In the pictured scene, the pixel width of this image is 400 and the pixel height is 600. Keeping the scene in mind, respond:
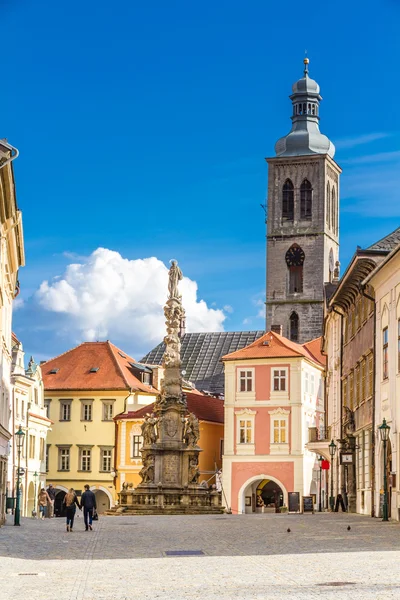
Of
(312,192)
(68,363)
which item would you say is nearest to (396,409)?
(68,363)

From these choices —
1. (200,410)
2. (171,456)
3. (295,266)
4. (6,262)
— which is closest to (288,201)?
(295,266)

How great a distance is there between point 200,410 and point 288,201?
4616 centimetres

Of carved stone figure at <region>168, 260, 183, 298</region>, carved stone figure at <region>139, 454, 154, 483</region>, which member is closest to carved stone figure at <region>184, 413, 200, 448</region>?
carved stone figure at <region>139, 454, 154, 483</region>

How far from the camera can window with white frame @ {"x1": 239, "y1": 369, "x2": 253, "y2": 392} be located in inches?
3184

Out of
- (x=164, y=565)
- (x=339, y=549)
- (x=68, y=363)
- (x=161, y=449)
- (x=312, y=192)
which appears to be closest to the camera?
(x=164, y=565)

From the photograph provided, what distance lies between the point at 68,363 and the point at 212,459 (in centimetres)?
1547

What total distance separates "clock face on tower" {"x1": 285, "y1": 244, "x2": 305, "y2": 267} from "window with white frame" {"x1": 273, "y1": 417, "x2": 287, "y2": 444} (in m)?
44.1

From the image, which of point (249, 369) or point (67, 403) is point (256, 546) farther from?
point (67, 403)

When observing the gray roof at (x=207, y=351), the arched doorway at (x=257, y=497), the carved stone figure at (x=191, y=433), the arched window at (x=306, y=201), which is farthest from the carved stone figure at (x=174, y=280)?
the arched window at (x=306, y=201)

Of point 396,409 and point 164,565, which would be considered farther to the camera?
point 396,409

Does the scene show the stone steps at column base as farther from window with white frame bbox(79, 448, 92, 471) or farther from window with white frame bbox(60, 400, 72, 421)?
window with white frame bbox(60, 400, 72, 421)

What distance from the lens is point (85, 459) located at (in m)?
87.9

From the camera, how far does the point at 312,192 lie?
125188 mm

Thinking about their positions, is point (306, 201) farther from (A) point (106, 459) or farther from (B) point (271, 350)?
(A) point (106, 459)
